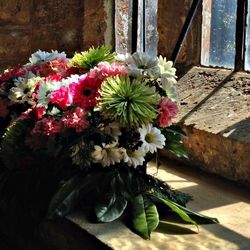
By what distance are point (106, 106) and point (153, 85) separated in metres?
0.17

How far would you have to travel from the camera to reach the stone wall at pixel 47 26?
9.09 ft

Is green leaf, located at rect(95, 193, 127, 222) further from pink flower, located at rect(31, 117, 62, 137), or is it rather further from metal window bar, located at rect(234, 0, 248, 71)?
metal window bar, located at rect(234, 0, 248, 71)

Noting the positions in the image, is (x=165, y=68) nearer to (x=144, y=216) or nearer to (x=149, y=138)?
(x=149, y=138)

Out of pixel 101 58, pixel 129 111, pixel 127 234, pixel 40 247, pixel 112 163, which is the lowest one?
pixel 40 247

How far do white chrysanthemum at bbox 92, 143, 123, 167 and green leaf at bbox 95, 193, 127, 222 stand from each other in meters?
0.09

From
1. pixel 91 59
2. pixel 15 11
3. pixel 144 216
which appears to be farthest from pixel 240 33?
pixel 15 11

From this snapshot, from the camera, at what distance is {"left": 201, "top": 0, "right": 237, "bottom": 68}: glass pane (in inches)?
93.7

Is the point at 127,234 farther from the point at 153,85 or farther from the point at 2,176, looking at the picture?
the point at 2,176

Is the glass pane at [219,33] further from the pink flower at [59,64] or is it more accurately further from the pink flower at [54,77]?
the pink flower at [54,77]

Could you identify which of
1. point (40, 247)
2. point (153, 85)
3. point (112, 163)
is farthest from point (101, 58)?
point (40, 247)

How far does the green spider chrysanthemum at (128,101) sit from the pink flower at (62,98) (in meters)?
0.11

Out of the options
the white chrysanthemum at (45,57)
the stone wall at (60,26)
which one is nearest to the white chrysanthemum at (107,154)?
the white chrysanthemum at (45,57)

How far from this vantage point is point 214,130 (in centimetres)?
191

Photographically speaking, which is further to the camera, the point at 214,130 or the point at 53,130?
the point at 214,130
